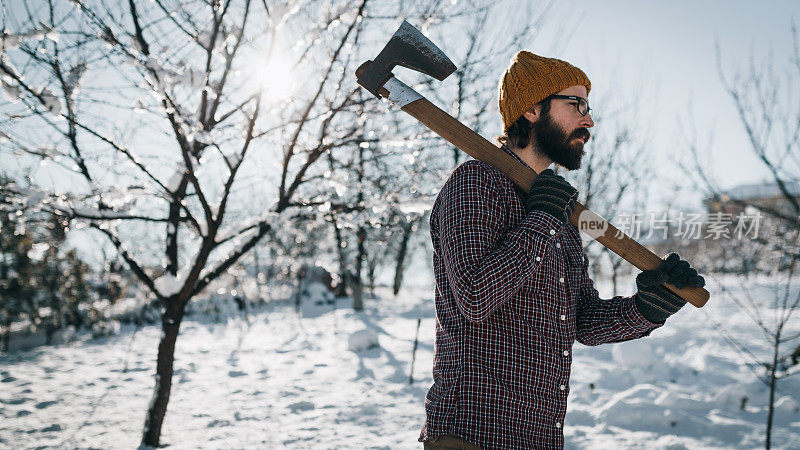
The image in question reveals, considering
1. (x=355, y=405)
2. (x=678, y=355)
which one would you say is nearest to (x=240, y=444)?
(x=355, y=405)

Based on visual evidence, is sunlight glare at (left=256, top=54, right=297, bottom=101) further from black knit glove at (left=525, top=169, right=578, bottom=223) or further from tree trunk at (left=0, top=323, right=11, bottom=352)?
tree trunk at (left=0, top=323, right=11, bottom=352)

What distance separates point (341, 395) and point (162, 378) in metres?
2.51

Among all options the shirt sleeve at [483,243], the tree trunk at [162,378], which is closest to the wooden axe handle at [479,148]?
the shirt sleeve at [483,243]

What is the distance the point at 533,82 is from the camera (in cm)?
167

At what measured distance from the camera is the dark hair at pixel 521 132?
1686 mm

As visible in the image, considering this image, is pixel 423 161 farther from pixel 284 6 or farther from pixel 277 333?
pixel 277 333

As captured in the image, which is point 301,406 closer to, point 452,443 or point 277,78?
point 277,78

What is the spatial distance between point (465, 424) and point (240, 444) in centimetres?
357

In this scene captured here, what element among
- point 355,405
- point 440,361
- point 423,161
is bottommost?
point 355,405

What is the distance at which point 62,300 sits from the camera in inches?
512

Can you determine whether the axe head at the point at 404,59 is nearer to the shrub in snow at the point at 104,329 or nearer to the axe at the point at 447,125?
the axe at the point at 447,125

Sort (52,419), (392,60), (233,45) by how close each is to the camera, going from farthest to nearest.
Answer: (52,419), (233,45), (392,60)

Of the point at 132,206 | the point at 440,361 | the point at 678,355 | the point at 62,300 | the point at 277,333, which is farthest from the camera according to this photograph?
the point at 62,300

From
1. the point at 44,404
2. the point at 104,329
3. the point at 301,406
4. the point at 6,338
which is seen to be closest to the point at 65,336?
the point at 6,338
